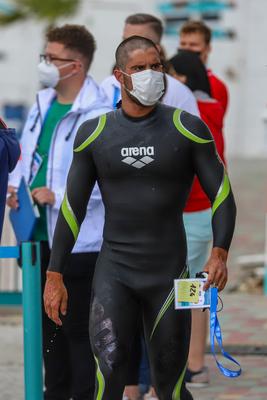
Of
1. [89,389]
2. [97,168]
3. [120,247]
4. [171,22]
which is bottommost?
[89,389]

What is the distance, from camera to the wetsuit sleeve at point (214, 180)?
15.5 feet

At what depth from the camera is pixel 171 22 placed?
23641 mm

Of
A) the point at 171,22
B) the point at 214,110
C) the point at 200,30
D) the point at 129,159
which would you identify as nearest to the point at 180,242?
the point at 129,159

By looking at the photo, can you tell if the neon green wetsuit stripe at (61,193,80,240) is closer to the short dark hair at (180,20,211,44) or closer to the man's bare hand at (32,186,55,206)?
the man's bare hand at (32,186,55,206)

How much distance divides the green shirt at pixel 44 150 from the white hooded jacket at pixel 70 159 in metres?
0.03

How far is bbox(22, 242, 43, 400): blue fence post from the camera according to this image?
5.34 m

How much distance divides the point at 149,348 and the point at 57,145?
4.96 feet

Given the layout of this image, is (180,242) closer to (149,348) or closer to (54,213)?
(149,348)

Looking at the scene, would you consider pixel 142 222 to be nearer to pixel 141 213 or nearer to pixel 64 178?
pixel 141 213

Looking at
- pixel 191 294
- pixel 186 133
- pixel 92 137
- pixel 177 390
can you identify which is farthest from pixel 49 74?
pixel 177 390

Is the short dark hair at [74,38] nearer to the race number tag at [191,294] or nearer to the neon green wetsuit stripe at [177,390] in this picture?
the race number tag at [191,294]

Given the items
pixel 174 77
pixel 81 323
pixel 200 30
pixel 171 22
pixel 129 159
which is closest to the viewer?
pixel 129 159

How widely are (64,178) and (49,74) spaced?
589 millimetres

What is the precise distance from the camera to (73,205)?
4.89m
